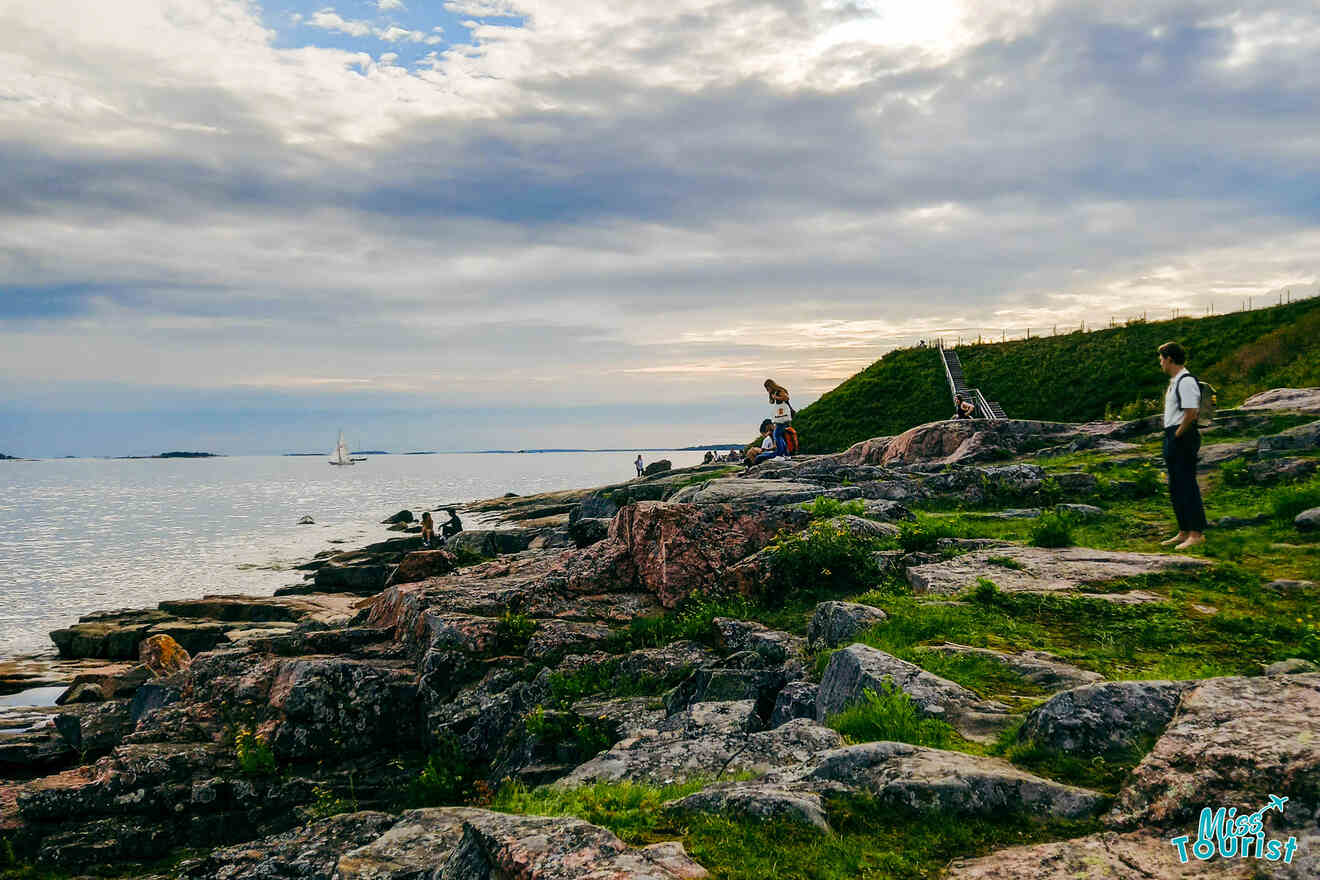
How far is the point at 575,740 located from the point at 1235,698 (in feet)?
23.3

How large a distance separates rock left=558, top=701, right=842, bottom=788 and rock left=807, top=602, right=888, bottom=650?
1746 millimetres

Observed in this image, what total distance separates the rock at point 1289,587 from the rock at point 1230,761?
493cm

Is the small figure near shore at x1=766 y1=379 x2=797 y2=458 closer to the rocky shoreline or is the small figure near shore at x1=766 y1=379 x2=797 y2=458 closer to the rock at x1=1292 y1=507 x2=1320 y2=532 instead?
the rocky shoreline

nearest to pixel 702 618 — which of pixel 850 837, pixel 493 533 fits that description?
pixel 850 837

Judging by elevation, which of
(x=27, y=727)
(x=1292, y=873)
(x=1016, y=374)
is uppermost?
(x=1016, y=374)

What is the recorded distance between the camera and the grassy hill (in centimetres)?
4328

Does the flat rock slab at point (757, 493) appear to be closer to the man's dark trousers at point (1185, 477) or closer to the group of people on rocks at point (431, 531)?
the man's dark trousers at point (1185, 477)

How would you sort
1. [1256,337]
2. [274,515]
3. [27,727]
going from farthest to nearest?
[274,515]
[1256,337]
[27,727]

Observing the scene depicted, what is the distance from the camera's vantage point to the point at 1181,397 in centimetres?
1174

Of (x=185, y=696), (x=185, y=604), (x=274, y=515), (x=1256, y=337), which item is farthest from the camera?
(x=274, y=515)

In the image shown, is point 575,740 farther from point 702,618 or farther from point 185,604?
point 185,604

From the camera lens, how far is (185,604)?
3494cm

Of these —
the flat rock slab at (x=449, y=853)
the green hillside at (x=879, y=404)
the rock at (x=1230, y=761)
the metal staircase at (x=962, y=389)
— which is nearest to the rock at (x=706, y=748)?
the flat rock slab at (x=449, y=853)

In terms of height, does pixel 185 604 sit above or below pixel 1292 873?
below
